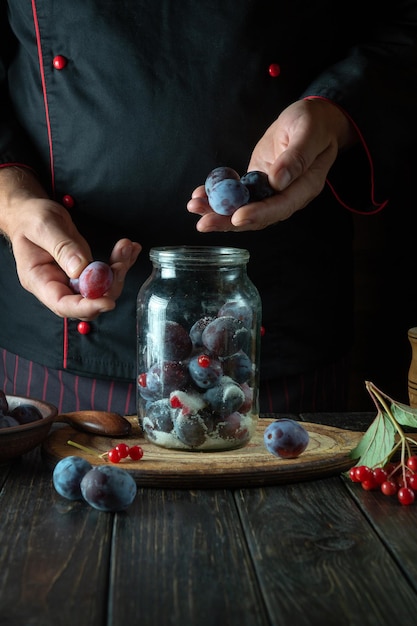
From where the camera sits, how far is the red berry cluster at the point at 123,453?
3.66 feet

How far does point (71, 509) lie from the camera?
989mm

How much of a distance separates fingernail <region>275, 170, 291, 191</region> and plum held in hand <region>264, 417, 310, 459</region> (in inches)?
15.0

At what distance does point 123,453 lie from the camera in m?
1.12

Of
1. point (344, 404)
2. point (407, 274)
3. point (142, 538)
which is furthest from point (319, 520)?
point (407, 274)

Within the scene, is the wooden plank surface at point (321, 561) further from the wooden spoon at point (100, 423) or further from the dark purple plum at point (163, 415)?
the wooden spoon at point (100, 423)

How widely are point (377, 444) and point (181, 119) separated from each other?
0.72 meters

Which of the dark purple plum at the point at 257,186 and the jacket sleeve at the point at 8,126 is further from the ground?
the jacket sleeve at the point at 8,126

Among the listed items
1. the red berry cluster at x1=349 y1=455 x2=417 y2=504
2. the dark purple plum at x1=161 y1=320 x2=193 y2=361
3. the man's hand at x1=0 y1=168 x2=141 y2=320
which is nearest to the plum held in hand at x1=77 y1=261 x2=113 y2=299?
the man's hand at x1=0 y1=168 x2=141 y2=320

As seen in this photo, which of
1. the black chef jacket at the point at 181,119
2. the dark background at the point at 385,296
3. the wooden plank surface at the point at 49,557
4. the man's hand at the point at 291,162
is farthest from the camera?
the dark background at the point at 385,296

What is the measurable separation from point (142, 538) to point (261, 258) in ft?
2.66

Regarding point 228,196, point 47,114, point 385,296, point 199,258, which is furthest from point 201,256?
point 385,296

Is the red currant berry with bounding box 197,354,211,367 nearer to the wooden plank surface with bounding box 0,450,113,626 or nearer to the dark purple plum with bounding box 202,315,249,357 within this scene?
the dark purple plum with bounding box 202,315,249,357

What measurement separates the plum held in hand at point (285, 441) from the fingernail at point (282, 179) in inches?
15.0

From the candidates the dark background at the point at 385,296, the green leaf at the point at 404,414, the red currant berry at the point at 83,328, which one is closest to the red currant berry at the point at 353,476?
the green leaf at the point at 404,414
